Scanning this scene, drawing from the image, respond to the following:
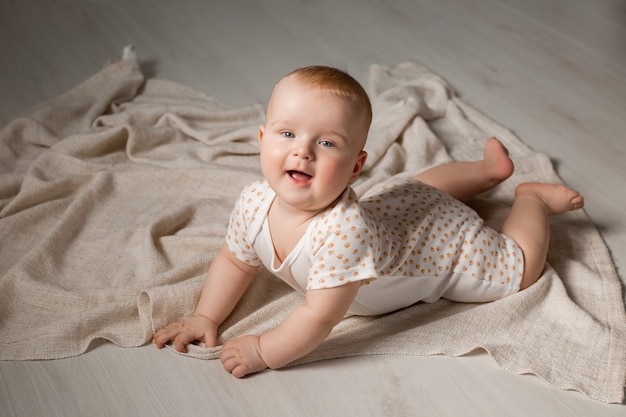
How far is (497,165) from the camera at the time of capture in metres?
1.53

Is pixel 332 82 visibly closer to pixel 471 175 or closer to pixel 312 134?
pixel 312 134

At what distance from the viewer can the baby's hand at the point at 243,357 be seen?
1.19 m

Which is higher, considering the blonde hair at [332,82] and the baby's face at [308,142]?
the blonde hair at [332,82]

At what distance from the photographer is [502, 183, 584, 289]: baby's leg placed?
1354 millimetres

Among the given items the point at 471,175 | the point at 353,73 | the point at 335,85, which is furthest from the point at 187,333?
the point at 353,73

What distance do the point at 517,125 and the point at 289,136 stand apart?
37.8 inches

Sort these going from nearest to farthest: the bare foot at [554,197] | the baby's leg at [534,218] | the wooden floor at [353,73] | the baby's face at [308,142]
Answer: the baby's face at [308,142] → the wooden floor at [353,73] → the baby's leg at [534,218] → the bare foot at [554,197]

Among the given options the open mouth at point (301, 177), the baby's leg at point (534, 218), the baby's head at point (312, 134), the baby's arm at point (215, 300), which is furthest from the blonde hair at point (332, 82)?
the baby's leg at point (534, 218)

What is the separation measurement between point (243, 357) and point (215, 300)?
13cm

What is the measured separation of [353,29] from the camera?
2.39 meters

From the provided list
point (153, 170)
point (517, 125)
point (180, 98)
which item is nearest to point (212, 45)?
point (180, 98)

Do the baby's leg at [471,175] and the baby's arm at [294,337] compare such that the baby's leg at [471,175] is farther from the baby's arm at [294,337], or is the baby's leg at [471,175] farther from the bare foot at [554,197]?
the baby's arm at [294,337]

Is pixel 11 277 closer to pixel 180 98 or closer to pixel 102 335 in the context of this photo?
pixel 102 335

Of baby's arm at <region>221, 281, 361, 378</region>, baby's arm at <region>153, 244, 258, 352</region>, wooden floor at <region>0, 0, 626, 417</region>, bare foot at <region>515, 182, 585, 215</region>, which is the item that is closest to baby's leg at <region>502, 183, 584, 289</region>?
bare foot at <region>515, 182, 585, 215</region>
